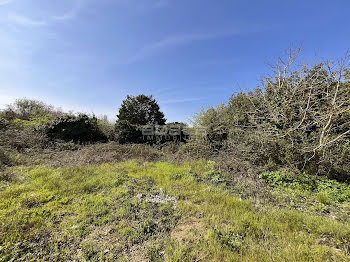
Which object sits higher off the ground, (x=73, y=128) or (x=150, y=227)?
(x=73, y=128)

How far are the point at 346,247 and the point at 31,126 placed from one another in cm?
1538

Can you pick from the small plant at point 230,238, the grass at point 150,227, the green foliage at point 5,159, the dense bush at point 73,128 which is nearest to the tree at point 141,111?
the dense bush at point 73,128

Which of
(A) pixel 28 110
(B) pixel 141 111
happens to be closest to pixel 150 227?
(B) pixel 141 111

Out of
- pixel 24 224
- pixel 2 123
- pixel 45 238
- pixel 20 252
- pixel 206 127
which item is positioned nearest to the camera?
pixel 20 252

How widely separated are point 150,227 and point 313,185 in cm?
493

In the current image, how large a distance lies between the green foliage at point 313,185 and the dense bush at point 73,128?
11389mm

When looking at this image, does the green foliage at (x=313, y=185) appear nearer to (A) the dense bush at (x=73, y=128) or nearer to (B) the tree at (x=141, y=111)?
(A) the dense bush at (x=73, y=128)

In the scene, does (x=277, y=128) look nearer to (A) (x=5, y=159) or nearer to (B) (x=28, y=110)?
(A) (x=5, y=159)

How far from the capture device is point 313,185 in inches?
171

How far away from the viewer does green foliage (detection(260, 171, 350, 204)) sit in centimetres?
372

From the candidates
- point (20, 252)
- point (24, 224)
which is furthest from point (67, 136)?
point (20, 252)

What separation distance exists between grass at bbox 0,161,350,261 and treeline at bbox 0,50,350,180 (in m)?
2.97

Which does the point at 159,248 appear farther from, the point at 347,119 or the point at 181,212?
the point at 347,119

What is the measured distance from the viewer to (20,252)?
203 centimetres
